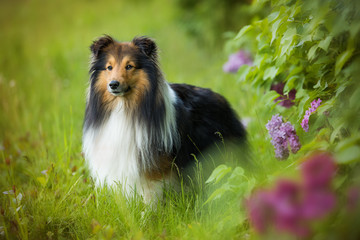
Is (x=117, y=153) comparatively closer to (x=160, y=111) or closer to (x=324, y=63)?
(x=160, y=111)

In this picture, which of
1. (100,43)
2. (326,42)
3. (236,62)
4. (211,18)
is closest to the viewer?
(326,42)

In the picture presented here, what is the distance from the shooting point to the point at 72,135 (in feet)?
12.8

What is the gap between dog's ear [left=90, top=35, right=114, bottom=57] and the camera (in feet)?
10.2

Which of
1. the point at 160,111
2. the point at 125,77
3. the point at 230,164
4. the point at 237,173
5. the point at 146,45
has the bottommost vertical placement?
the point at 230,164

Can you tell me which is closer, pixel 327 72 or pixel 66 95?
pixel 327 72

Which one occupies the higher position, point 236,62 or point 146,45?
point 146,45

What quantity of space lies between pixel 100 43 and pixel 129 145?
98 centimetres

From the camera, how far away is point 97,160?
3090mm

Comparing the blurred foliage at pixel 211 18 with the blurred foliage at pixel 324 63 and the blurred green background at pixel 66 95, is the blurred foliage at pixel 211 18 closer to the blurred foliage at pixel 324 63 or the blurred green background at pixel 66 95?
the blurred green background at pixel 66 95

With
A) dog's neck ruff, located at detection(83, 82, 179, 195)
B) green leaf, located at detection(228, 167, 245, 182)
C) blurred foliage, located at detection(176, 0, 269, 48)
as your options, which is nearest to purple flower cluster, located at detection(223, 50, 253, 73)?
blurred foliage, located at detection(176, 0, 269, 48)

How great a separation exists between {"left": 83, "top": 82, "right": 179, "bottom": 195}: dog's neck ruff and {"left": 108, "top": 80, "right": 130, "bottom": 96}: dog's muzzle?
0.48 feet

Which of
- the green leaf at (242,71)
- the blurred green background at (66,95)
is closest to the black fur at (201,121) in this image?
the green leaf at (242,71)

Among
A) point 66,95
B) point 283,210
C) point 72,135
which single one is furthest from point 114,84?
point 66,95

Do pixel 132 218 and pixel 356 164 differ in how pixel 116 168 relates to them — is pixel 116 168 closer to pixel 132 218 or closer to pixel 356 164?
pixel 132 218
